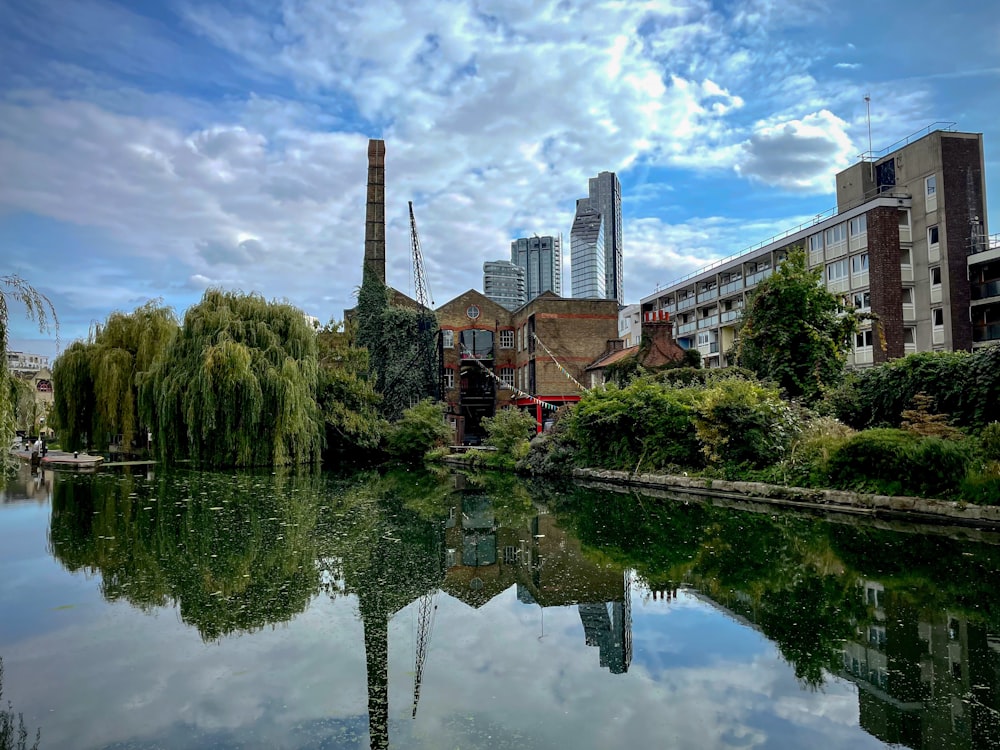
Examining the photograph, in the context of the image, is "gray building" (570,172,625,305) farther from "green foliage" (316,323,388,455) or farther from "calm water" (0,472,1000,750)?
"calm water" (0,472,1000,750)

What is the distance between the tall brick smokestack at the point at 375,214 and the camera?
42594mm

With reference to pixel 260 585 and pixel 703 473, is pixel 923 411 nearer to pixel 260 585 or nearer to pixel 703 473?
pixel 703 473

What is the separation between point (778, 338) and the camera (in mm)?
22234

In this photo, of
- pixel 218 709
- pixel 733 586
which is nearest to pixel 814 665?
pixel 733 586

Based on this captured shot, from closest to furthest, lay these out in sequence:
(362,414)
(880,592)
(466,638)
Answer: (466,638) → (880,592) → (362,414)

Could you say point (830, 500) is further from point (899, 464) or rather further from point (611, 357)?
point (611, 357)

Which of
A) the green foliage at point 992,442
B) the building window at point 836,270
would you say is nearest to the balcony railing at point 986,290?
the building window at point 836,270

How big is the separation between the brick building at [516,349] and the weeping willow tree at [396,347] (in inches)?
136

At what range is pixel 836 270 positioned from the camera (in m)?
37.7

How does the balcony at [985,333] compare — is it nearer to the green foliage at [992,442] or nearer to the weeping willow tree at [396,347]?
the green foliage at [992,442]

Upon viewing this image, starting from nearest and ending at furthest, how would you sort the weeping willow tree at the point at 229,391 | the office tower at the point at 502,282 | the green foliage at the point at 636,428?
1. the green foliage at the point at 636,428
2. the weeping willow tree at the point at 229,391
3. the office tower at the point at 502,282

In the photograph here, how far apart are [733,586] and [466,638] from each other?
12.3 ft

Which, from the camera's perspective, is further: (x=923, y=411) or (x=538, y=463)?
(x=538, y=463)

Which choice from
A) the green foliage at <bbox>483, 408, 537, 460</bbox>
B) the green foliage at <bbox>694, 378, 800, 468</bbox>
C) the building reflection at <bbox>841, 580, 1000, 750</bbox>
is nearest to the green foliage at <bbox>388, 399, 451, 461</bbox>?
the green foliage at <bbox>483, 408, 537, 460</bbox>
